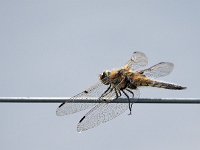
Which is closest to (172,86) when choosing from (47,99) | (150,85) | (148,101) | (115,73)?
(150,85)

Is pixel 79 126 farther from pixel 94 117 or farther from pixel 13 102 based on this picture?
pixel 13 102

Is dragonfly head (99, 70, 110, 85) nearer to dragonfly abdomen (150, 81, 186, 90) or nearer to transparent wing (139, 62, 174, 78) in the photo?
transparent wing (139, 62, 174, 78)

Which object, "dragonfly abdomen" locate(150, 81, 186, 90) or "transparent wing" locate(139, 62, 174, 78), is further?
"transparent wing" locate(139, 62, 174, 78)

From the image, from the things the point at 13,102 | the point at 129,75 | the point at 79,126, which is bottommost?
the point at 79,126

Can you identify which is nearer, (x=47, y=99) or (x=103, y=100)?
(x=47, y=99)

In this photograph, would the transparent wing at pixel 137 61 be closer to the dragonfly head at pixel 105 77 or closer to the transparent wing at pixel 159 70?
the transparent wing at pixel 159 70

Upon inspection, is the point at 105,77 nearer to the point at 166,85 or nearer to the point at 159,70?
the point at 159,70

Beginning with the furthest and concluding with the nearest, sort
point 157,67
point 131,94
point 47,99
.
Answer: point 157,67
point 131,94
point 47,99
